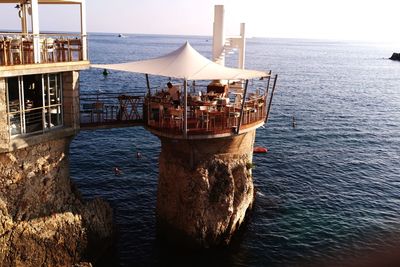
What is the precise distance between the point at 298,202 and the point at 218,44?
11.1m

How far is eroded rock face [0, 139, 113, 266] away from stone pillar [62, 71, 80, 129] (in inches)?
38.4

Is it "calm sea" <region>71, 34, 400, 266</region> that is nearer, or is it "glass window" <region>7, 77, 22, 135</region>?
"glass window" <region>7, 77, 22, 135</region>

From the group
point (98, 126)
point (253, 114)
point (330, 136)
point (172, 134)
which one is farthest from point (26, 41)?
point (330, 136)

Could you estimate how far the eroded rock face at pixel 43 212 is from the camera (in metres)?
17.0

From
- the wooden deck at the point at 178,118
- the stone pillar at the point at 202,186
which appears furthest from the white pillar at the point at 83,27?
the stone pillar at the point at 202,186

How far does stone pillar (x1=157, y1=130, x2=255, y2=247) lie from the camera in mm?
20297

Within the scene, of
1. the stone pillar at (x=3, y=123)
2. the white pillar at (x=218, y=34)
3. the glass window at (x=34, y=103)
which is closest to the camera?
the stone pillar at (x=3, y=123)

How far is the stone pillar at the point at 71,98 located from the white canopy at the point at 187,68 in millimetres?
1548

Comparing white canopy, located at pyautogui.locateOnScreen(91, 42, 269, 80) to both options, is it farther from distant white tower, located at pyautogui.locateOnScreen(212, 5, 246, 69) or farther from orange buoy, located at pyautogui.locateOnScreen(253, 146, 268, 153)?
orange buoy, located at pyautogui.locateOnScreen(253, 146, 268, 153)

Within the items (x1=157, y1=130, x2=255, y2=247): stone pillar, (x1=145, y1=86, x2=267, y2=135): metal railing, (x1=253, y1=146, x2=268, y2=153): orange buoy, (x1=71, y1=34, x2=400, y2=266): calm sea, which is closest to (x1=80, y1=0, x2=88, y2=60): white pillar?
(x1=145, y1=86, x2=267, y2=135): metal railing

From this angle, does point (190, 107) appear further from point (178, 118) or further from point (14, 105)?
point (14, 105)

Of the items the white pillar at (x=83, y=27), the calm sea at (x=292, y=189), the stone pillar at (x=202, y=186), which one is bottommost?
the calm sea at (x=292, y=189)

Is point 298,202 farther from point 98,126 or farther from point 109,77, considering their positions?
point 109,77

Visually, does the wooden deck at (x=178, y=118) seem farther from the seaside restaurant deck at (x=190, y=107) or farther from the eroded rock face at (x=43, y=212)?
the eroded rock face at (x=43, y=212)
